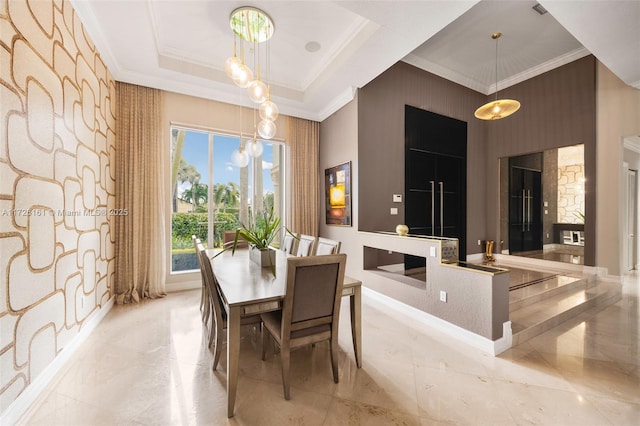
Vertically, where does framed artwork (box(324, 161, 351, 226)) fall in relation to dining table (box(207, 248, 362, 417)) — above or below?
above

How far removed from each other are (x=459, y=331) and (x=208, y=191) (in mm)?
3891

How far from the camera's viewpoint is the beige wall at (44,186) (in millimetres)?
1477

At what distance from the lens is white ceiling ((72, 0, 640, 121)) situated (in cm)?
246

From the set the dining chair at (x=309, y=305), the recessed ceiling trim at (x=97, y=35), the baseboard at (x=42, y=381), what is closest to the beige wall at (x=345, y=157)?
the dining chair at (x=309, y=305)

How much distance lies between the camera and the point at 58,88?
1989 millimetres

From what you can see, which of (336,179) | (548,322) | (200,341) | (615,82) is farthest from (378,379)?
(615,82)

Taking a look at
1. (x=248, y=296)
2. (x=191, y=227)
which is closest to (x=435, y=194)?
(x=248, y=296)

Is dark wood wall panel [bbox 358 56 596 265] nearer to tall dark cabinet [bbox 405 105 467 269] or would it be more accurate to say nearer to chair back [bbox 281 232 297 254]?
tall dark cabinet [bbox 405 105 467 269]

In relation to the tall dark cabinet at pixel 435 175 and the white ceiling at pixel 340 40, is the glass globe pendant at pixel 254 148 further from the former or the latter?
the tall dark cabinet at pixel 435 175

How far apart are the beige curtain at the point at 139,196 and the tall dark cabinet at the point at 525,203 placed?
22.1 feet

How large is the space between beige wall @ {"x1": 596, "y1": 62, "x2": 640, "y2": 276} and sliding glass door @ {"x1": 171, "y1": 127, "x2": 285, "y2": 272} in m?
5.57

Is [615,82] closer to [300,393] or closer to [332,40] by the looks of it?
[332,40]

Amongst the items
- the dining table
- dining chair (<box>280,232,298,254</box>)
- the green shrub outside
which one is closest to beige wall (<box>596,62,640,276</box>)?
the dining table

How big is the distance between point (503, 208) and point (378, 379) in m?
5.22
